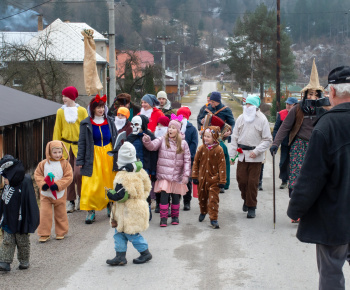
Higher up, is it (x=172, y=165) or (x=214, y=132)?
(x=214, y=132)

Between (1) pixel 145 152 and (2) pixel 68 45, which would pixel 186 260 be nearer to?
(1) pixel 145 152

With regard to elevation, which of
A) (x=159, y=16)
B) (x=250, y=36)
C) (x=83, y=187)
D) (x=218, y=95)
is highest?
(x=159, y=16)

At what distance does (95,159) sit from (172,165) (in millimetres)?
1255

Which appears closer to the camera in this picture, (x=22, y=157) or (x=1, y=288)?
(x=1, y=288)

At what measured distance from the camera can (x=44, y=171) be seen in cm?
784

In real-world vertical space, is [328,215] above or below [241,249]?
above

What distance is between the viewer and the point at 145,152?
892 centimetres

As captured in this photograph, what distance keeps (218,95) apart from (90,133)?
3187 millimetres

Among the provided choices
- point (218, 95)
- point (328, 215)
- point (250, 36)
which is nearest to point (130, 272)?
point (328, 215)

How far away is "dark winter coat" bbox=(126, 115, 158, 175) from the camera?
29.1ft

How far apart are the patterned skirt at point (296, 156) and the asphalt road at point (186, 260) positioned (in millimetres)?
784

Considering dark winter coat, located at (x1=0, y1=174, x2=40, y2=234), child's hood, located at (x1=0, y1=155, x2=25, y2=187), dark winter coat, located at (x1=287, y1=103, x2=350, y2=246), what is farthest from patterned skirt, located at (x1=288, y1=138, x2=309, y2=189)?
dark winter coat, located at (x1=287, y1=103, x2=350, y2=246)

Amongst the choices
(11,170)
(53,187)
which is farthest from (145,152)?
(11,170)

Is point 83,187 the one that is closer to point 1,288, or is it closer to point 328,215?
point 1,288
